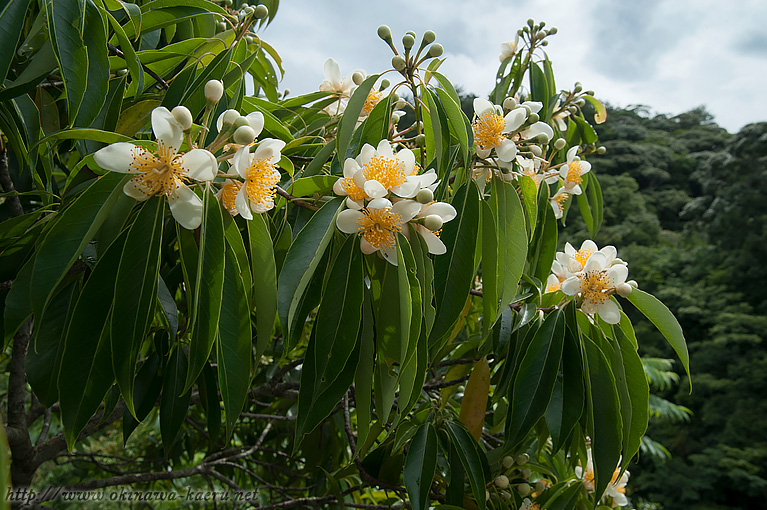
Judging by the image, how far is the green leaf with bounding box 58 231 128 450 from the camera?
0.69 meters

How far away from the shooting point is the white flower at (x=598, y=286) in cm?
115

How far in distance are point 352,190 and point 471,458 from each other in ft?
2.23

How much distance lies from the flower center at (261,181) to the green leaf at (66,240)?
0.51ft

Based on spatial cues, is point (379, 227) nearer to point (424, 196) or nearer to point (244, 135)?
point (424, 196)

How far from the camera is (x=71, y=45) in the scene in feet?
2.49

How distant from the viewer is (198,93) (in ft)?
3.07

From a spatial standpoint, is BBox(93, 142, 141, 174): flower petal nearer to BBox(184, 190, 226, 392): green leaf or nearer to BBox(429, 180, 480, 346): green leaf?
BBox(184, 190, 226, 392): green leaf

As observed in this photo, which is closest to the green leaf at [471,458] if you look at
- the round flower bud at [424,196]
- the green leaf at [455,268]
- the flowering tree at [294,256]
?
the flowering tree at [294,256]

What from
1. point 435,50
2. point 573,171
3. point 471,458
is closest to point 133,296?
point 435,50

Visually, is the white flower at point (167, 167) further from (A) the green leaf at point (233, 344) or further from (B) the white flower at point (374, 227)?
(B) the white flower at point (374, 227)

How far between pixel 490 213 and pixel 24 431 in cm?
131

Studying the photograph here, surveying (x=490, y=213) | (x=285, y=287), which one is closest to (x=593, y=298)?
(x=490, y=213)

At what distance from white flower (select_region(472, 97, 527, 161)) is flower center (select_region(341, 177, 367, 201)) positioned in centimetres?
34

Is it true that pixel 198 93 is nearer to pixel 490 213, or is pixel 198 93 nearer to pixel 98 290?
pixel 98 290
